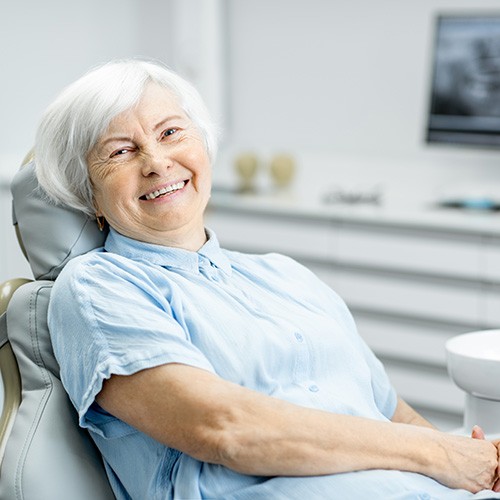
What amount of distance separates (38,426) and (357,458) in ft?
1.69

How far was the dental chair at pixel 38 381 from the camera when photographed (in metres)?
1.55

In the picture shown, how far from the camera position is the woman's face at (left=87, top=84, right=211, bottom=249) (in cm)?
167

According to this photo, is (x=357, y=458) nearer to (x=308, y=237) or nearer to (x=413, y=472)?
(x=413, y=472)

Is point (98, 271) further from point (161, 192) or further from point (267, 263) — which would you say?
point (267, 263)

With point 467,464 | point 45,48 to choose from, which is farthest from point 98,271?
point 45,48

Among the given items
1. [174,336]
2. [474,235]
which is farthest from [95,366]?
[474,235]

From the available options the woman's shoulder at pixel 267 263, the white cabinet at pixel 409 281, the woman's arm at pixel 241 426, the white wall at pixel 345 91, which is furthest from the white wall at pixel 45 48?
the woman's arm at pixel 241 426

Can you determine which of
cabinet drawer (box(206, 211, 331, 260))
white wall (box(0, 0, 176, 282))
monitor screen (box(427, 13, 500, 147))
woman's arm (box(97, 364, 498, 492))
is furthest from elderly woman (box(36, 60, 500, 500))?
white wall (box(0, 0, 176, 282))

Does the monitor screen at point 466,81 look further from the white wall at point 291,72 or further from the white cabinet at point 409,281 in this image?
the white cabinet at point 409,281

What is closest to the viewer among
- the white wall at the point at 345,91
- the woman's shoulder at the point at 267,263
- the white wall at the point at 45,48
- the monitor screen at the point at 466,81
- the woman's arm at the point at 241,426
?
the woman's arm at the point at 241,426

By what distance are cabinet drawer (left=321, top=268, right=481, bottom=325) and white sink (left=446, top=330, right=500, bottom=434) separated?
1395mm

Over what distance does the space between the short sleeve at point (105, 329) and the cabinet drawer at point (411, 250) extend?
1.92 metres

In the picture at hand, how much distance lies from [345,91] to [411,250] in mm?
924

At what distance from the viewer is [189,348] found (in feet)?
4.87
